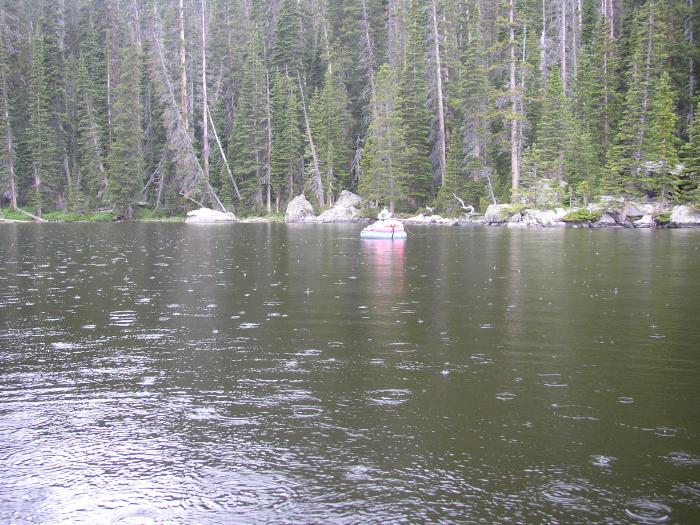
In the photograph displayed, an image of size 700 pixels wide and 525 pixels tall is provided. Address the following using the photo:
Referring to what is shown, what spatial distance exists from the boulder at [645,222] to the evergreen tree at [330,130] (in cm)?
3412

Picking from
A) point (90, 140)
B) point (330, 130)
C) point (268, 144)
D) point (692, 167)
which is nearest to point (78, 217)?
point (90, 140)

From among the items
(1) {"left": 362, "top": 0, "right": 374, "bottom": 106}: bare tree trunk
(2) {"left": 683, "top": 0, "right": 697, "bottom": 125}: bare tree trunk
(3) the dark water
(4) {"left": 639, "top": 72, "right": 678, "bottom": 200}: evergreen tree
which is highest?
(1) {"left": 362, "top": 0, "right": 374, "bottom": 106}: bare tree trunk

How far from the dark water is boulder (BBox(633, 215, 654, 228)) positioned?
31.9 meters

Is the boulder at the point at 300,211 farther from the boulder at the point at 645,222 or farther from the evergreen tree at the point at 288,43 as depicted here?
the boulder at the point at 645,222

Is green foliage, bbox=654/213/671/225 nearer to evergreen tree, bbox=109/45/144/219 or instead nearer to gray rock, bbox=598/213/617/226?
gray rock, bbox=598/213/617/226

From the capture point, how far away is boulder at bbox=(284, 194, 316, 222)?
66812mm

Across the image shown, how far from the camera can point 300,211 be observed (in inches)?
2648

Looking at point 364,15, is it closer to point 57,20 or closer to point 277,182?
point 277,182

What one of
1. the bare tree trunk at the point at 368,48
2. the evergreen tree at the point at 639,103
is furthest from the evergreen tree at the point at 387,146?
the evergreen tree at the point at 639,103

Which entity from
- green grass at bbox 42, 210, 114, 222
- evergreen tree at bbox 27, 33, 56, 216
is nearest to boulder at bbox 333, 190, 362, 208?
green grass at bbox 42, 210, 114, 222

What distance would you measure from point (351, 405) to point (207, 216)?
61.2 m

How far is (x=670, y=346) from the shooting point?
1036cm

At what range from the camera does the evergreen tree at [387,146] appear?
2464 inches

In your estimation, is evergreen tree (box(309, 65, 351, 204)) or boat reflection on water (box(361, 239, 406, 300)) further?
evergreen tree (box(309, 65, 351, 204))
